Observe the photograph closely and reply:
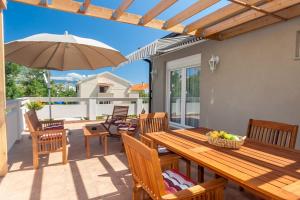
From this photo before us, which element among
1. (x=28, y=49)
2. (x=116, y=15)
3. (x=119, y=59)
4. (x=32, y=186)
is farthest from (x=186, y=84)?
(x=32, y=186)

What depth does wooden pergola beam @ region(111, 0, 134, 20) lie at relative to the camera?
3.09m

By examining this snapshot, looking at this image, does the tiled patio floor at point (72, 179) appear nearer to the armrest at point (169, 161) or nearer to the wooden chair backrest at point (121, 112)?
the armrest at point (169, 161)

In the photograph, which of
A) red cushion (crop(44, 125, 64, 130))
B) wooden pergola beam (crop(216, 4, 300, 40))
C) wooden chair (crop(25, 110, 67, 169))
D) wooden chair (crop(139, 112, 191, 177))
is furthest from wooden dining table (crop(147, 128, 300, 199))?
red cushion (crop(44, 125, 64, 130))

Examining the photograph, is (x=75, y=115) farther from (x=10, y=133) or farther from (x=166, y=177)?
(x=166, y=177)

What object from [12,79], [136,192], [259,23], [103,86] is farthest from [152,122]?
[103,86]

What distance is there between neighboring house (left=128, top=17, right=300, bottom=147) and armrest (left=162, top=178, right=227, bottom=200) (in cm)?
281

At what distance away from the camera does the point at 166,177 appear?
6.88 feet

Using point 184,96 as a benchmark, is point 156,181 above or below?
below

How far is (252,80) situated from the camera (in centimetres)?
432

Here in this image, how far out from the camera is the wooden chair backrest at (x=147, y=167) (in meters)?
1.48

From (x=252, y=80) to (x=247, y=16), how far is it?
1.39 metres

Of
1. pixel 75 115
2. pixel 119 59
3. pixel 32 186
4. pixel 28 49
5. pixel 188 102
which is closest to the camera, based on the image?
pixel 32 186

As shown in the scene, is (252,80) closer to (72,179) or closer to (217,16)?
(217,16)

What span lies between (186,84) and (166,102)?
130 centimetres
